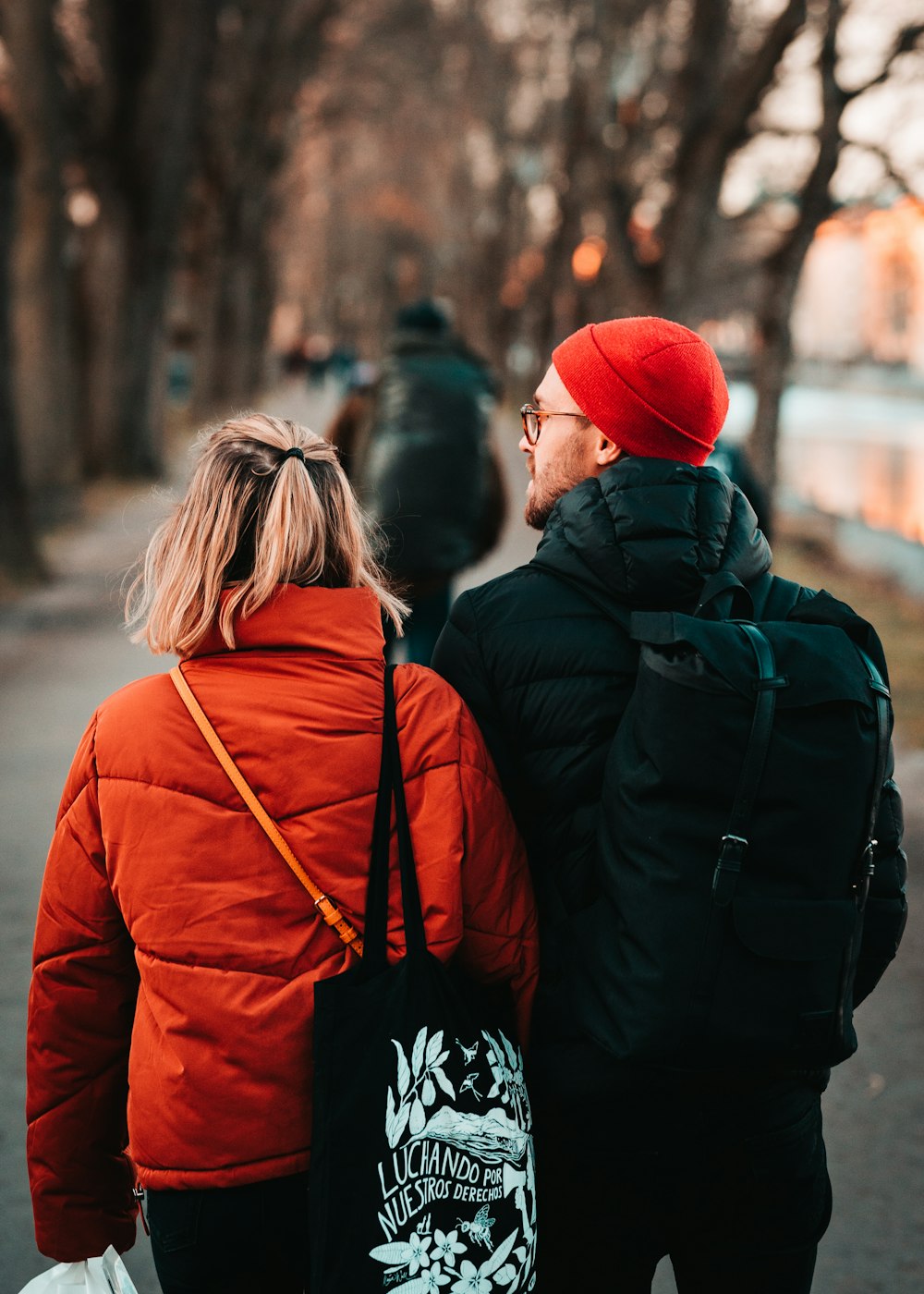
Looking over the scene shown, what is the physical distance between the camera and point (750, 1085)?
1974 millimetres

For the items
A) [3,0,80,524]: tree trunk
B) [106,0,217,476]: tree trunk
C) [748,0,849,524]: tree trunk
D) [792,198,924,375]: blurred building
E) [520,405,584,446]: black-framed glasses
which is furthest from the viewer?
[792,198,924,375]: blurred building

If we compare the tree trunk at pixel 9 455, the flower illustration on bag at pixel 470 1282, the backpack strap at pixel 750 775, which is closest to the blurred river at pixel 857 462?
the tree trunk at pixel 9 455

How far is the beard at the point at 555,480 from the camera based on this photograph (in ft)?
7.25

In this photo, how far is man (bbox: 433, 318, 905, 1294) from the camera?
1.97 meters

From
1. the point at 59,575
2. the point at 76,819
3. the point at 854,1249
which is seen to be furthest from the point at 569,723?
the point at 59,575

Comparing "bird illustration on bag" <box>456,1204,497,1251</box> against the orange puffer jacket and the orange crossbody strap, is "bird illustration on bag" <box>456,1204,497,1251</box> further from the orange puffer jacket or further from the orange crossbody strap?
the orange crossbody strap

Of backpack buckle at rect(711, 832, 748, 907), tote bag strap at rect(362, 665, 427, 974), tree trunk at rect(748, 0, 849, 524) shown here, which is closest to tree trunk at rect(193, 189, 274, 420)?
tree trunk at rect(748, 0, 849, 524)

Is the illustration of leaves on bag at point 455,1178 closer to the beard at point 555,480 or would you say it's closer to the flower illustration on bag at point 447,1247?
the flower illustration on bag at point 447,1247

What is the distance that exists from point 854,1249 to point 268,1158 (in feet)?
6.44

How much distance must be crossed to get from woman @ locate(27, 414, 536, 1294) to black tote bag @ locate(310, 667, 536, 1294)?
50 millimetres

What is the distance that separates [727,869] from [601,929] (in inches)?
8.8

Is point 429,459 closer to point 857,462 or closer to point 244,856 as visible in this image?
point 244,856

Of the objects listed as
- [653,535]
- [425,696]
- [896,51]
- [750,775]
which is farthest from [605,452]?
[896,51]

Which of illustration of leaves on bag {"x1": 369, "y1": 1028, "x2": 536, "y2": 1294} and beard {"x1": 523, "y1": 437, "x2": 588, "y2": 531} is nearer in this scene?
illustration of leaves on bag {"x1": 369, "y1": 1028, "x2": 536, "y2": 1294}
